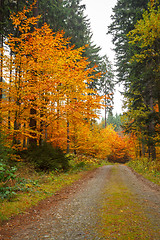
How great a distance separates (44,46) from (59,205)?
787 cm

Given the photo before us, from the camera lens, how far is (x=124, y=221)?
3.98 meters

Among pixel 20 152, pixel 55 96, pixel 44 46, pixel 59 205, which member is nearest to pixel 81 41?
pixel 44 46

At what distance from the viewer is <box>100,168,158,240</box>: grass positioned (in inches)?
131

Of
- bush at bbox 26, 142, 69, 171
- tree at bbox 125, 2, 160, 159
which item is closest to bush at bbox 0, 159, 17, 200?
bush at bbox 26, 142, 69, 171

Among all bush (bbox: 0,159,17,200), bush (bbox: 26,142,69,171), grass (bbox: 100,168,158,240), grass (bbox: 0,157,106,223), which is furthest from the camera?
bush (bbox: 26,142,69,171)

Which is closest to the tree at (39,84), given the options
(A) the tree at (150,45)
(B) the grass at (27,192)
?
(B) the grass at (27,192)

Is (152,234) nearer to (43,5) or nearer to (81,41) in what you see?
(43,5)

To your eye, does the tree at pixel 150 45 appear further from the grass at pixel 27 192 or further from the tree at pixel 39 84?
the grass at pixel 27 192

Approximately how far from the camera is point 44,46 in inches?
356

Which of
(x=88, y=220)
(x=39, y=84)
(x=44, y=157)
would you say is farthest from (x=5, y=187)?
(x=39, y=84)

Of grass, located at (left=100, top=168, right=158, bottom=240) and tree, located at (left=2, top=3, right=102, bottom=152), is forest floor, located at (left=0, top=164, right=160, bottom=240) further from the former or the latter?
tree, located at (left=2, top=3, right=102, bottom=152)

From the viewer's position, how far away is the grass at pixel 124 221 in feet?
10.9

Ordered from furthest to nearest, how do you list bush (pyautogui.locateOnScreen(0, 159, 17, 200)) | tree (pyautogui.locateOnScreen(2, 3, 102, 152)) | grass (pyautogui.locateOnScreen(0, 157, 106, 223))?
tree (pyautogui.locateOnScreen(2, 3, 102, 152))
bush (pyautogui.locateOnScreen(0, 159, 17, 200))
grass (pyautogui.locateOnScreen(0, 157, 106, 223))

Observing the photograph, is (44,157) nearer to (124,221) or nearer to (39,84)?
(39,84)
